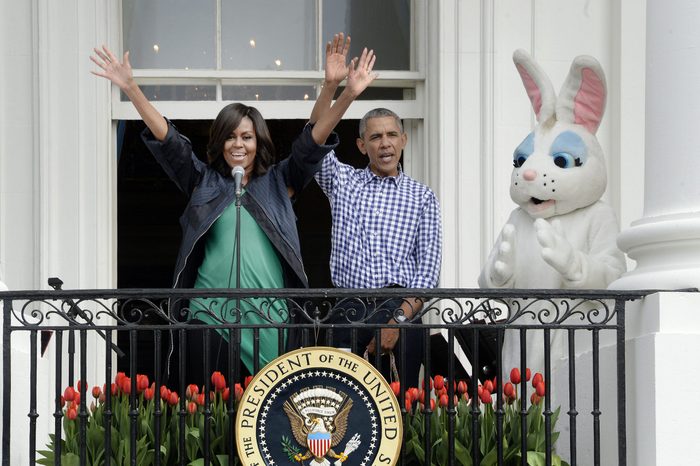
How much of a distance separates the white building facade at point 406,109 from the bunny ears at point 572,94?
1342mm

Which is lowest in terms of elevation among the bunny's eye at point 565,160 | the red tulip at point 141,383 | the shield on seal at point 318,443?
the shield on seal at point 318,443

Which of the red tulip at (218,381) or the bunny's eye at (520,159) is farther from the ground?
the bunny's eye at (520,159)

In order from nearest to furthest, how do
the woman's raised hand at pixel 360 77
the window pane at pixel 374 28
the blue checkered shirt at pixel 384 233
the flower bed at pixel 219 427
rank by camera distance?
the flower bed at pixel 219 427 → the woman's raised hand at pixel 360 77 → the blue checkered shirt at pixel 384 233 → the window pane at pixel 374 28

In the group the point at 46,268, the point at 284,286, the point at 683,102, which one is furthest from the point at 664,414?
the point at 46,268

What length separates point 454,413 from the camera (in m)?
6.67

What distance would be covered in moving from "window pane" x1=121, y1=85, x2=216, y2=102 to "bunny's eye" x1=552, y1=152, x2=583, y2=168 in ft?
8.95

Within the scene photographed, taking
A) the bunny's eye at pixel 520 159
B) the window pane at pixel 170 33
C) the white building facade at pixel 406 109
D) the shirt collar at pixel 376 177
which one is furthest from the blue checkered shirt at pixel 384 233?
the window pane at pixel 170 33

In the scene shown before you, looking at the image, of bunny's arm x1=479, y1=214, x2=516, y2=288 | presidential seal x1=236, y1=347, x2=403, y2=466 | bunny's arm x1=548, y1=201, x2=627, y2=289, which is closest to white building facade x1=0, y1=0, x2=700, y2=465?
bunny's arm x1=548, y1=201, x2=627, y2=289

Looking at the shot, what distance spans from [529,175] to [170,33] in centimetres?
298

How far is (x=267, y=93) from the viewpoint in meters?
9.87

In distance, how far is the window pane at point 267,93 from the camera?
32.3 ft

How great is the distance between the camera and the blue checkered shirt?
7.87 metres

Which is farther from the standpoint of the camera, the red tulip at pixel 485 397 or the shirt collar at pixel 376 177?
the shirt collar at pixel 376 177

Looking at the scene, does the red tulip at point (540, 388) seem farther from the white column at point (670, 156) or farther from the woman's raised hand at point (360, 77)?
the woman's raised hand at point (360, 77)
